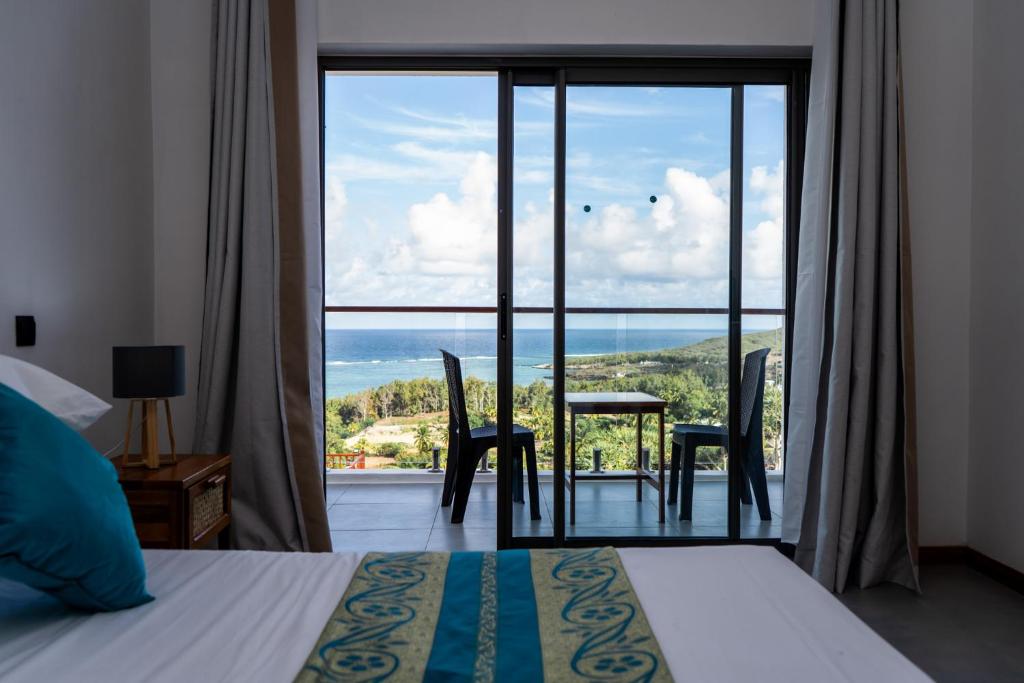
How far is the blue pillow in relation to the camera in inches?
42.5

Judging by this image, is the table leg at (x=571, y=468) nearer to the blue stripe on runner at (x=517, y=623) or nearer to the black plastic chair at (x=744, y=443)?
the black plastic chair at (x=744, y=443)

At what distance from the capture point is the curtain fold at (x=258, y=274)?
2.75 metres

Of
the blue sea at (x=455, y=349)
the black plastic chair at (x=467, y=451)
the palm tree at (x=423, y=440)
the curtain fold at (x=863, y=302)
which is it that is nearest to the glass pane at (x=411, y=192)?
the blue sea at (x=455, y=349)

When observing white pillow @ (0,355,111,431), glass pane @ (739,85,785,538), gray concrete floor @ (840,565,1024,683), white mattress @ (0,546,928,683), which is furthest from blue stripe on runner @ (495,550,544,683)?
glass pane @ (739,85,785,538)

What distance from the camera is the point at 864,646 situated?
1.12 meters

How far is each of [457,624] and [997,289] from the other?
9.21ft

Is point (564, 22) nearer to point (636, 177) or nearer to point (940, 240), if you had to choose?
point (636, 177)

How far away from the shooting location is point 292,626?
3.89 feet

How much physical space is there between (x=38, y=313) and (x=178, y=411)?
870mm

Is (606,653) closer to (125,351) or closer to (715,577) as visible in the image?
(715,577)

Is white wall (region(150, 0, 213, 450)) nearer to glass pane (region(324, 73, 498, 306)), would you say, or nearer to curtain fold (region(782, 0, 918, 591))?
curtain fold (region(782, 0, 918, 591))

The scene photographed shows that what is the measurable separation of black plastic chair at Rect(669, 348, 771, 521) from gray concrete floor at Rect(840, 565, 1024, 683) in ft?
1.94

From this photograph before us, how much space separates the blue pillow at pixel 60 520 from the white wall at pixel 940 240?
3120mm

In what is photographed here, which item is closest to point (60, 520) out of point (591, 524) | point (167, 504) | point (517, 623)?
point (517, 623)
